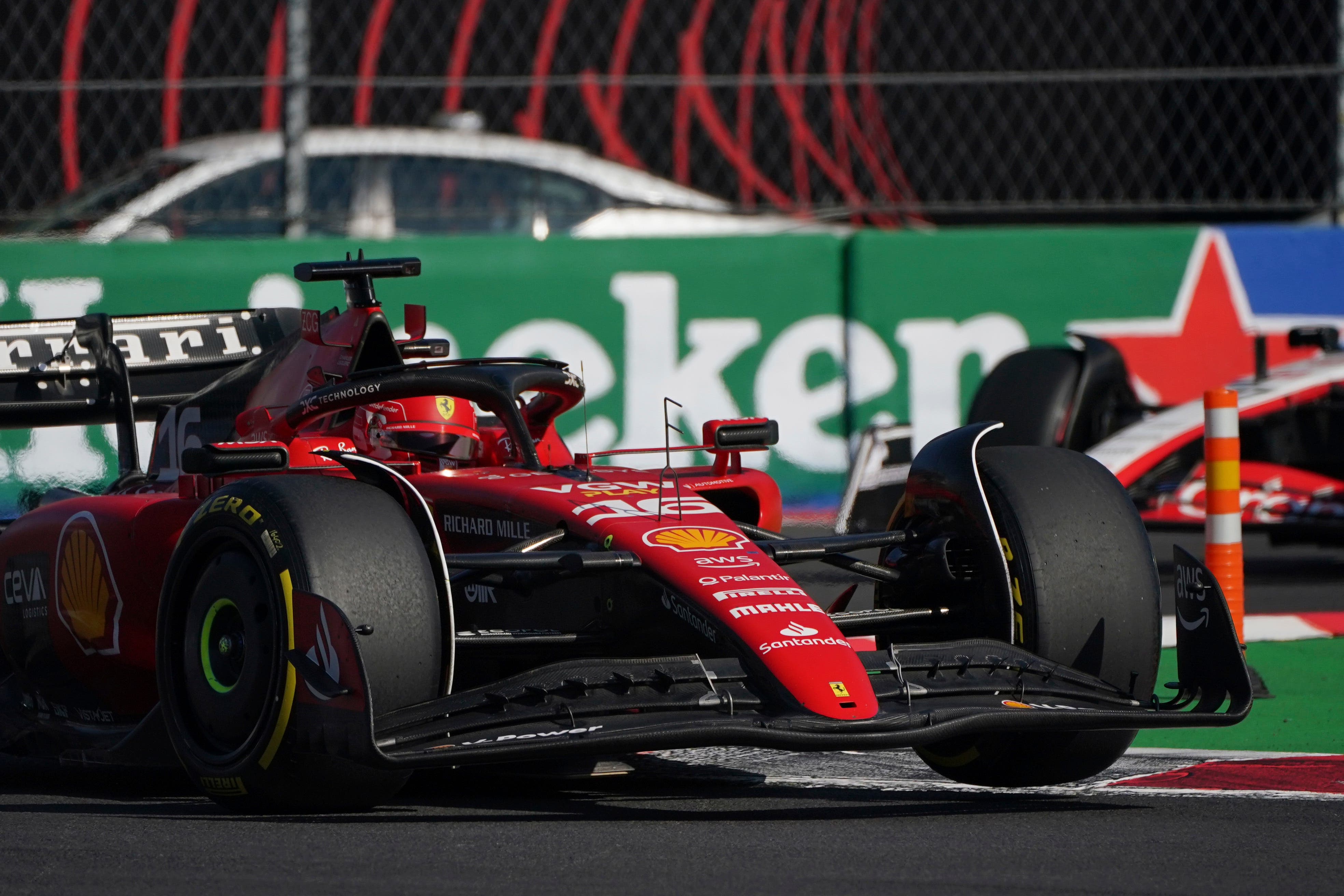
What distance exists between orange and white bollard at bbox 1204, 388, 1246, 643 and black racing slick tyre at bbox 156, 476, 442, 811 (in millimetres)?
2893

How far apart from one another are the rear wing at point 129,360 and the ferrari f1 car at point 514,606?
644 millimetres

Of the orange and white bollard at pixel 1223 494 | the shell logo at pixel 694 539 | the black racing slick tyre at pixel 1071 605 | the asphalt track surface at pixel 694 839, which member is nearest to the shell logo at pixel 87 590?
the asphalt track surface at pixel 694 839

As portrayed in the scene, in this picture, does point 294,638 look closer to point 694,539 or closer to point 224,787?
point 224,787

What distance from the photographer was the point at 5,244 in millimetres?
8539

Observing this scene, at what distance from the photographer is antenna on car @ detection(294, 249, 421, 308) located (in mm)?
5410

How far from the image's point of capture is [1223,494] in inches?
242

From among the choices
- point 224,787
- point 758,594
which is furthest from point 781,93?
point 224,787

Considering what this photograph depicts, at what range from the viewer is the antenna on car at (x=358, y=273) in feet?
17.7

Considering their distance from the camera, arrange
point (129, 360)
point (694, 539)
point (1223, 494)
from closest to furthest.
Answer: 1. point (694, 539)
2. point (1223, 494)
3. point (129, 360)

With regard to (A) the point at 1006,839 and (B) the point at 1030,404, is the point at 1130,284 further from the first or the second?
(A) the point at 1006,839

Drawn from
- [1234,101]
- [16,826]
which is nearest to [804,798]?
[16,826]

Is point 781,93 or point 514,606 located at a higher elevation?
point 781,93

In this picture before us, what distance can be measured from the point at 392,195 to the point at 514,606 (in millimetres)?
6324

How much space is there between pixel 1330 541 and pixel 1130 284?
167cm
